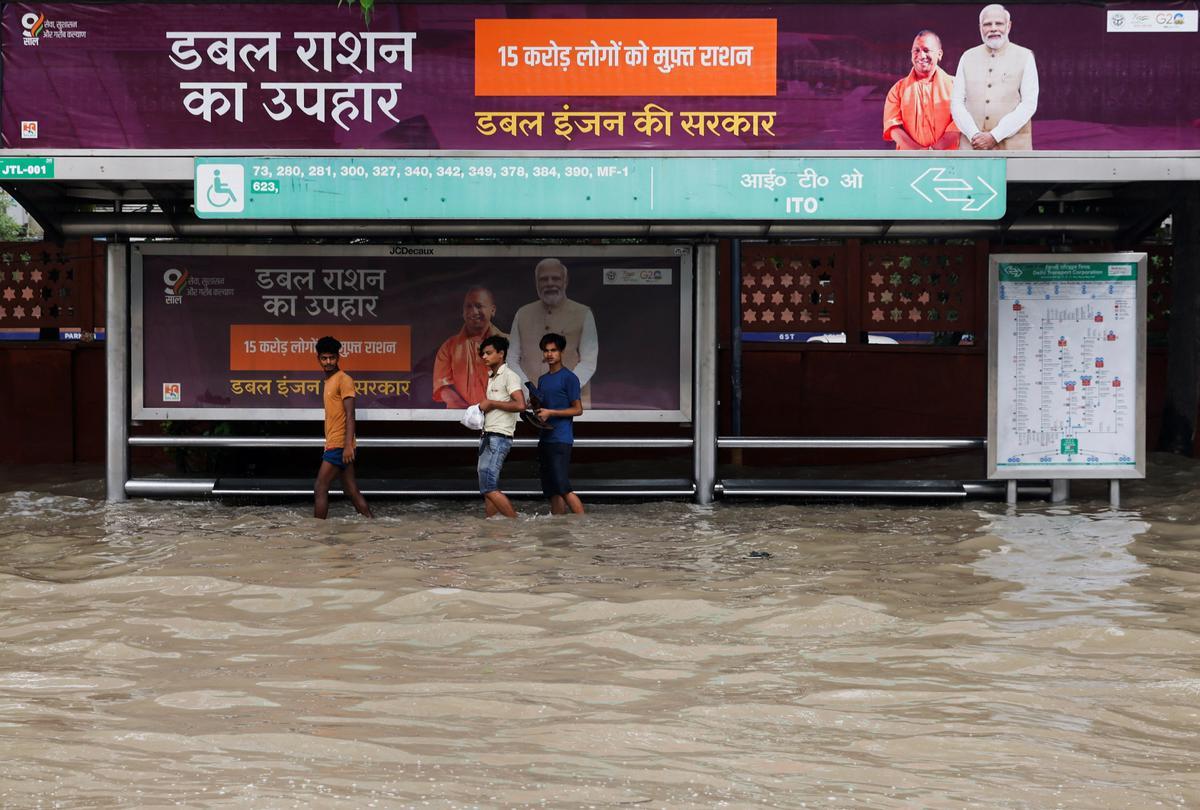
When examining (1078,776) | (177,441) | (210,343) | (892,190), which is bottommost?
(1078,776)


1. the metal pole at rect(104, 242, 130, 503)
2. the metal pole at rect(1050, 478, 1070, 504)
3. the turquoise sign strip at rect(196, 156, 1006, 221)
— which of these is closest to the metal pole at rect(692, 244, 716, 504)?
the turquoise sign strip at rect(196, 156, 1006, 221)

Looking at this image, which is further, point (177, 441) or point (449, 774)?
point (177, 441)

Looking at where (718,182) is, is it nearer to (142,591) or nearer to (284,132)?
(284,132)

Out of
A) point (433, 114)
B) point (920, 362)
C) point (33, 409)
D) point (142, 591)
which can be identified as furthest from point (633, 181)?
point (33, 409)

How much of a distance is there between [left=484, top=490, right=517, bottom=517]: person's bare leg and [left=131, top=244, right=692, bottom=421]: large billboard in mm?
1115

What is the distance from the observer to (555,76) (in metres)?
10.4

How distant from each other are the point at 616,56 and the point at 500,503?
334 centimetres

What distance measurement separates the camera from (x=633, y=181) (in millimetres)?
9977

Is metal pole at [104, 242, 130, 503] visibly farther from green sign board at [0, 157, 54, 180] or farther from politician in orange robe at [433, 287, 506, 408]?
politician in orange robe at [433, 287, 506, 408]

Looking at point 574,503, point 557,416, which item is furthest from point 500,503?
point 557,416

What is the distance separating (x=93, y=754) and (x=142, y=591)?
300 centimetres

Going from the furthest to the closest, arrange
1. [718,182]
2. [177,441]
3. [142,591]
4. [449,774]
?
1. [177,441]
2. [718,182]
3. [142,591]
4. [449,774]

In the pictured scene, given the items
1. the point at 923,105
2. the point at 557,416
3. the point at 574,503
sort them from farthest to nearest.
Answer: the point at 574,503
the point at 557,416
the point at 923,105

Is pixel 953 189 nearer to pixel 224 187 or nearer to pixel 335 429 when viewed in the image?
pixel 335 429
